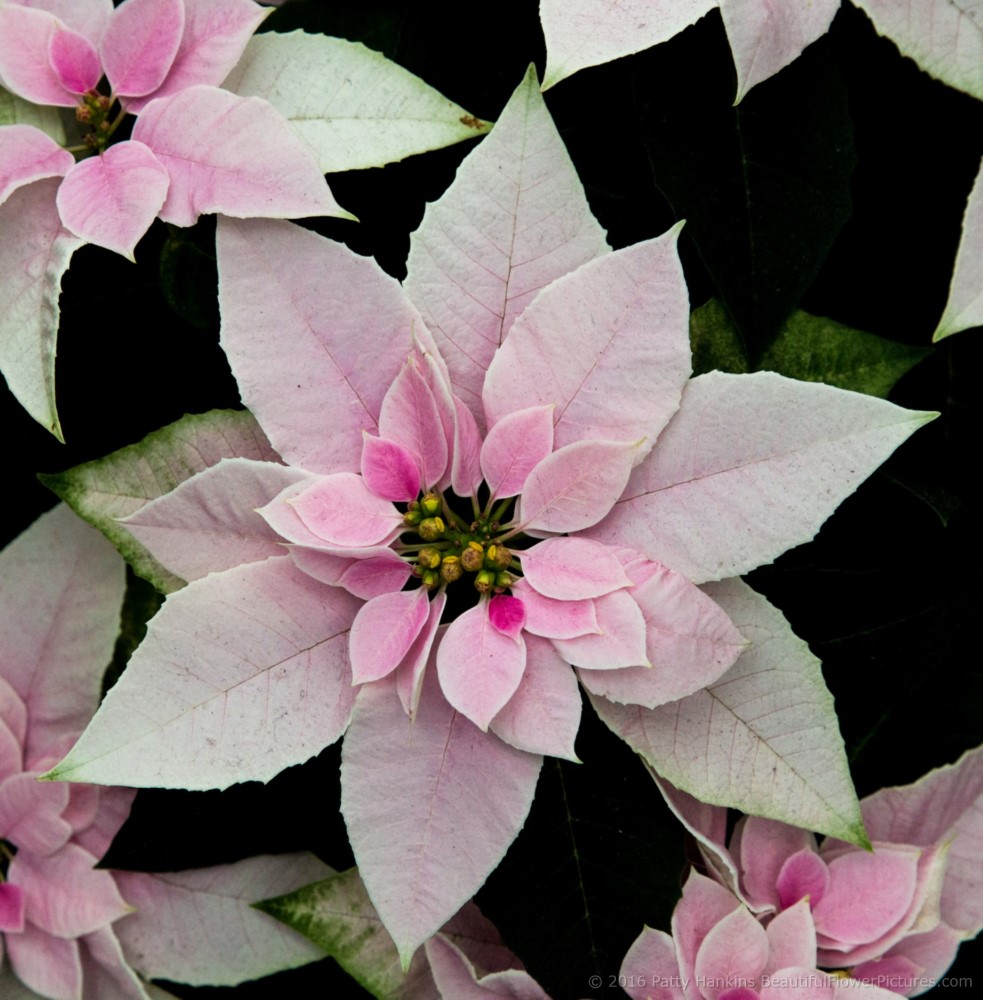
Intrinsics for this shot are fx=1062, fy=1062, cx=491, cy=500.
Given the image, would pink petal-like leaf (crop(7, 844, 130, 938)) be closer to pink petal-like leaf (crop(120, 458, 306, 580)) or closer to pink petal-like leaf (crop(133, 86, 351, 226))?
pink petal-like leaf (crop(120, 458, 306, 580))

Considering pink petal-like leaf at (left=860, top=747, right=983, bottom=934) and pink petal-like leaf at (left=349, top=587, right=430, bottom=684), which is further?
pink petal-like leaf at (left=860, top=747, right=983, bottom=934)

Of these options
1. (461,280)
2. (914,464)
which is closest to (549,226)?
(461,280)

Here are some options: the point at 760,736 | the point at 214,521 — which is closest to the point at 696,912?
the point at 760,736

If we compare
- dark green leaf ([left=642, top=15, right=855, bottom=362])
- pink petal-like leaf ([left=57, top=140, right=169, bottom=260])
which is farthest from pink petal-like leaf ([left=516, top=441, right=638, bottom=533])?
pink petal-like leaf ([left=57, top=140, right=169, bottom=260])

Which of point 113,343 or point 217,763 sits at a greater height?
point 113,343

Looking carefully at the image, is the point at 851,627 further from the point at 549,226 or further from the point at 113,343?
the point at 113,343
